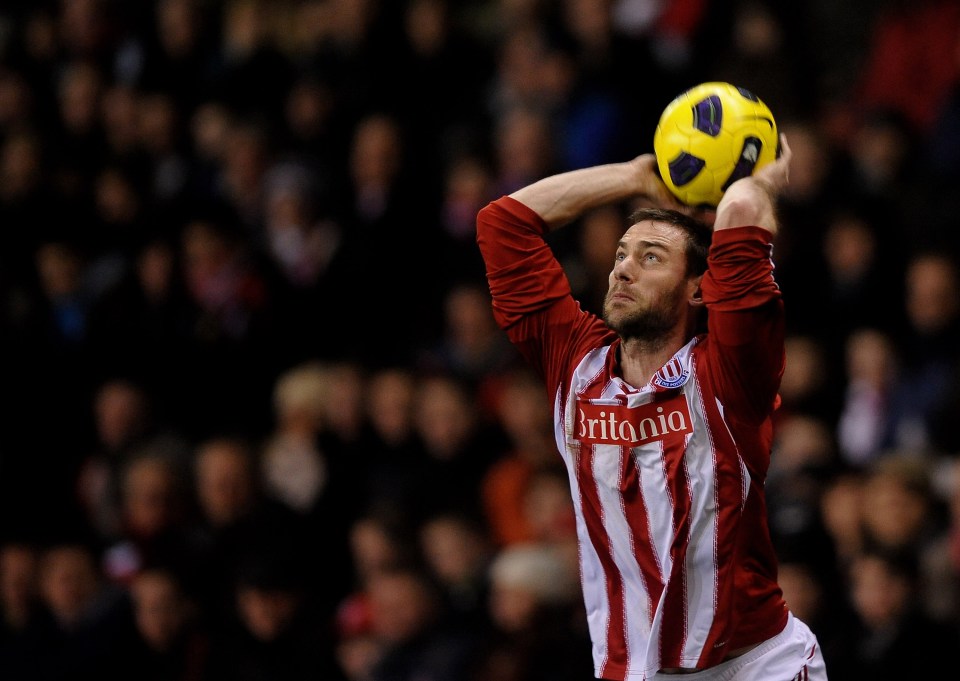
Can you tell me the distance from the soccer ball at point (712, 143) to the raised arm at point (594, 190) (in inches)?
3.8

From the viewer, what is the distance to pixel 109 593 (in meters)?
A: 8.59

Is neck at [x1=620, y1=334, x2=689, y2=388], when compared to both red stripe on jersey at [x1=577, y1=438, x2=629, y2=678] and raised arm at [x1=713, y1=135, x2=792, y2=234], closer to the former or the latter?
red stripe on jersey at [x1=577, y1=438, x2=629, y2=678]

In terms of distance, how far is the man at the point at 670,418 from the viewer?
424 centimetres

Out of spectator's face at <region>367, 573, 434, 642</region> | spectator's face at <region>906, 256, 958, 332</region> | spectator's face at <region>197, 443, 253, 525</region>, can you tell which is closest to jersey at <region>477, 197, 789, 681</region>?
spectator's face at <region>367, 573, 434, 642</region>

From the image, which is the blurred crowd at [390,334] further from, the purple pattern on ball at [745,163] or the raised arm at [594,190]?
the purple pattern on ball at [745,163]

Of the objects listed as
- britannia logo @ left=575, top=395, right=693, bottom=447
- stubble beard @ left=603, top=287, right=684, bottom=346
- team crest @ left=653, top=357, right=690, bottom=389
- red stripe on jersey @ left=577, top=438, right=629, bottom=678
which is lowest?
red stripe on jersey @ left=577, top=438, right=629, bottom=678

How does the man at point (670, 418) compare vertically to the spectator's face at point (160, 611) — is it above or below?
above

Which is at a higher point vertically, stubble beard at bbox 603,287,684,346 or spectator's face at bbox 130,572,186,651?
stubble beard at bbox 603,287,684,346

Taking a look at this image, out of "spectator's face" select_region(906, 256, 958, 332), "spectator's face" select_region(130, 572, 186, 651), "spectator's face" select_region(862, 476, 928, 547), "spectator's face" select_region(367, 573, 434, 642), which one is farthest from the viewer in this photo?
"spectator's face" select_region(130, 572, 186, 651)

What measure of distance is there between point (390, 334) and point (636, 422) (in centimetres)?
578

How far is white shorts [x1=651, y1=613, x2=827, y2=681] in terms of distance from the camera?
448cm

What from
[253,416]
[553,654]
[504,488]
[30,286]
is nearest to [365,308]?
[253,416]

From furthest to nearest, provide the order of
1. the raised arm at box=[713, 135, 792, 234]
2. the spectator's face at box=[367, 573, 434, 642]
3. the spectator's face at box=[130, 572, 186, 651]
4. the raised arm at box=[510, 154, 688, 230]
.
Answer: the spectator's face at box=[130, 572, 186, 651] < the spectator's face at box=[367, 573, 434, 642] < the raised arm at box=[510, 154, 688, 230] < the raised arm at box=[713, 135, 792, 234]

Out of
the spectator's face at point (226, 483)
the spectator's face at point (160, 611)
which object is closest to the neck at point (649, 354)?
the spectator's face at point (160, 611)
